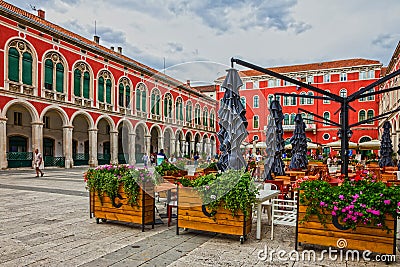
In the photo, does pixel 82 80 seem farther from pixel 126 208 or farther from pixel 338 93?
pixel 338 93

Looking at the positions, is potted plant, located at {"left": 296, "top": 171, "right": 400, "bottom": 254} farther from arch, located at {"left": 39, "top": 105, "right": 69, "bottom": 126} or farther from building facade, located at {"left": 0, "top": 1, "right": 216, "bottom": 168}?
arch, located at {"left": 39, "top": 105, "right": 69, "bottom": 126}

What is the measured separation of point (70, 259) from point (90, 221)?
2.13m

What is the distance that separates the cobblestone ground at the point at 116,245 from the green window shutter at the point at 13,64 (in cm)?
1734

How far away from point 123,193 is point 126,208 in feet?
0.89

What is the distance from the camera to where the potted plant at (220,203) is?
4754 millimetres

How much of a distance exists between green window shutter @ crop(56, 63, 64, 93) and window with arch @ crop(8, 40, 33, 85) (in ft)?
7.35

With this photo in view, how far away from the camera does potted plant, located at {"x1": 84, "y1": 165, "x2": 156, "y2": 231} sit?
5523mm

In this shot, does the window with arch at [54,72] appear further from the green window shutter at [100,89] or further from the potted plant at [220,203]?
the potted plant at [220,203]

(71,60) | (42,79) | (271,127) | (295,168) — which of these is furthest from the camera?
(71,60)

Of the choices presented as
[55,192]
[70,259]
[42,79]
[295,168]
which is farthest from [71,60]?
[70,259]

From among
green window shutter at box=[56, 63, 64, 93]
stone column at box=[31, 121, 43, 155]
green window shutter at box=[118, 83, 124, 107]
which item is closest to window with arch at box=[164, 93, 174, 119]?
stone column at box=[31, 121, 43, 155]

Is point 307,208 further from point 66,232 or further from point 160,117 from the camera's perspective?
point 66,232

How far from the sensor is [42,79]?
76.1ft

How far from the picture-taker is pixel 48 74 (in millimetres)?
23734
